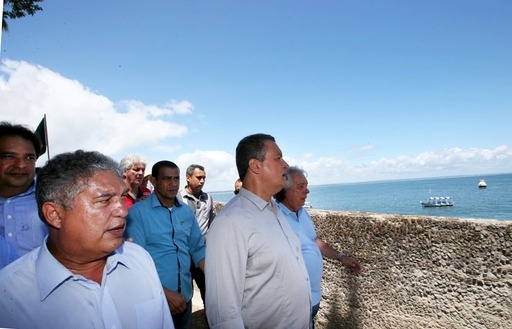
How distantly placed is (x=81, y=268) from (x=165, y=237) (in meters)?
1.49

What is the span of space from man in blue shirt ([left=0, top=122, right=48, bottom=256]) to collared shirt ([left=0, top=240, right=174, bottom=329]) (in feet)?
3.17

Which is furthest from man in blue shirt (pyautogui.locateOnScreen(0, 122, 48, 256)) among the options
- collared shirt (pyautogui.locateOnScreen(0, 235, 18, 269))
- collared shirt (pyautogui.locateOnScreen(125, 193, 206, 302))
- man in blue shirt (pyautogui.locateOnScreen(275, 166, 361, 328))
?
man in blue shirt (pyautogui.locateOnScreen(275, 166, 361, 328))

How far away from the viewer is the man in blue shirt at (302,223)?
9.35ft

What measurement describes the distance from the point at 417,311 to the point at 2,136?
4736 millimetres

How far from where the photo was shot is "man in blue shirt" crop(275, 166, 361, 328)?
2.85 m

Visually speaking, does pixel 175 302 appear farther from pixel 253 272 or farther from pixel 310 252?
pixel 310 252

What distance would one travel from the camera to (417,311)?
3.59m

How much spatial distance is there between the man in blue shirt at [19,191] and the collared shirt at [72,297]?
0.97m

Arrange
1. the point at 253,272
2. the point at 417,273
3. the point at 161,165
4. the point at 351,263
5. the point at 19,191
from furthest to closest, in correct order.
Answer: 1. the point at 351,263
2. the point at 417,273
3. the point at 161,165
4. the point at 19,191
5. the point at 253,272

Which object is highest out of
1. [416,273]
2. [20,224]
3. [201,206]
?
[20,224]

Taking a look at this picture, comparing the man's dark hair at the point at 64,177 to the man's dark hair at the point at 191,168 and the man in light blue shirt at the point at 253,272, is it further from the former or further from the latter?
the man's dark hair at the point at 191,168

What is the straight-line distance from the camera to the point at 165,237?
9.10 feet

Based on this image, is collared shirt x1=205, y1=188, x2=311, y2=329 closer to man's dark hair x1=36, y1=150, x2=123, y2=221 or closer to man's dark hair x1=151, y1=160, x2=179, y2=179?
man's dark hair x1=36, y1=150, x2=123, y2=221

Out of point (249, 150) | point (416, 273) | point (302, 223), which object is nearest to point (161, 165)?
point (249, 150)
